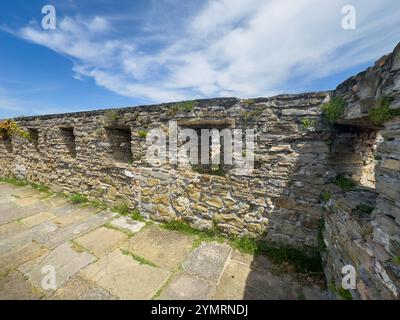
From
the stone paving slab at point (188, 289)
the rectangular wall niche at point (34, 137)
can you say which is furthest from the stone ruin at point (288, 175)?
the rectangular wall niche at point (34, 137)

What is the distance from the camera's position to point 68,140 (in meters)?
6.11

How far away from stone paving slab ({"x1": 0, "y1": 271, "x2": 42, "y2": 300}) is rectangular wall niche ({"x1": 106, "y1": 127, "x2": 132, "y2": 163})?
2903 mm

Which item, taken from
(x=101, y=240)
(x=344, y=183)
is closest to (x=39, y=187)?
(x=101, y=240)

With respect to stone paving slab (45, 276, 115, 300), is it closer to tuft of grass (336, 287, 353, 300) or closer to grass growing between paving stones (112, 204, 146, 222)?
grass growing between paving stones (112, 204, 146, 222)

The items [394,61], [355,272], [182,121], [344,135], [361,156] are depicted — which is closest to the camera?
[394,61]

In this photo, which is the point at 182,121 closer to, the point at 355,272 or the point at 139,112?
the point at 139,112

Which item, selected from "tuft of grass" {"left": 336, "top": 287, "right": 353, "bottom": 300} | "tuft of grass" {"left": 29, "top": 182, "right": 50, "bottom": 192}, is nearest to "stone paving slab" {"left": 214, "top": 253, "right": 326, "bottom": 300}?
"tuft of grass" {"left": 336, "top": 287, "right": 353, "bottom": 300}

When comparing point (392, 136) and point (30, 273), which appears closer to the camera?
point (392, 136)

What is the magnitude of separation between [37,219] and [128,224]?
2.22 metres

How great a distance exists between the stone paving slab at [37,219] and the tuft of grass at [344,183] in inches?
232

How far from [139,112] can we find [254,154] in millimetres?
2645

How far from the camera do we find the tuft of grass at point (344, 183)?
9.50 ft
